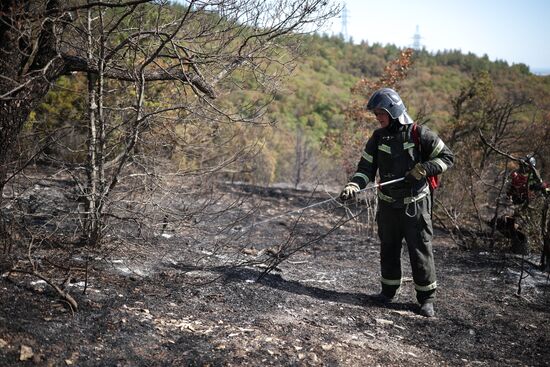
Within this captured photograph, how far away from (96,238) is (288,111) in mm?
42577

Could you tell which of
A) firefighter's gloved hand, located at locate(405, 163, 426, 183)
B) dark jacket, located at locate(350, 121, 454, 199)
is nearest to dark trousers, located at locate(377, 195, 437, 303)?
dark jacket, located at locate(350, 121, 454, 199)

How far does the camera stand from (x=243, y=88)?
557 centimetres

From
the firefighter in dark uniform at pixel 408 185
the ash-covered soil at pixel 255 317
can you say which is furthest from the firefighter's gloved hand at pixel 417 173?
the ash-covered soil at pixel 255 317

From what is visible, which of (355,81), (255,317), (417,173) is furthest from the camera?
(355,81)

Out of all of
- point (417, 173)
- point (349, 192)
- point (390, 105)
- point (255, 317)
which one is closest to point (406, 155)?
point (417, 173)

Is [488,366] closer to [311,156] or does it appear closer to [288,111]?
[311,156]

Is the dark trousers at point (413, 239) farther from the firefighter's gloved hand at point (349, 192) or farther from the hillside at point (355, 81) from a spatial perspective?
the hillside at point (355, 81)

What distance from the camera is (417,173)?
4.38 metres

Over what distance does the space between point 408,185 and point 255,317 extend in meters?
1.84

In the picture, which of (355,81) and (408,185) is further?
(355,81)

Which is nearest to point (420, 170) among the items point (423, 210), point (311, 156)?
point (423, 210)

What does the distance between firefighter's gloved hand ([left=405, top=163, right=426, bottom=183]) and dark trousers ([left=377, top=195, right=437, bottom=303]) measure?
250 millimetres

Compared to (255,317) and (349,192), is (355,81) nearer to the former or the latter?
A: (349,192)

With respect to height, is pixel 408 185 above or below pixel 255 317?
above
